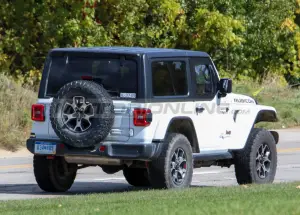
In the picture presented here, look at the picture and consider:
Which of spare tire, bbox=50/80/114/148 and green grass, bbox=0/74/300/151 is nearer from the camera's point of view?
spare tire, bbox=50/80/114/148

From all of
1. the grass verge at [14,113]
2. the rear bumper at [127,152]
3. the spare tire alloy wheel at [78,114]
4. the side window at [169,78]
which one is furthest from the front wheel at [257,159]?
the grass verge at [14,113]

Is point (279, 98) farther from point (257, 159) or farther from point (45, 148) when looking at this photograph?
point (45, 148)

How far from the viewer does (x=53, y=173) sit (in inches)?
531

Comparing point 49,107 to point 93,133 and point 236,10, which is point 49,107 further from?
point 236,10

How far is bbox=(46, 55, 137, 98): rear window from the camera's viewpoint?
42.2 feet

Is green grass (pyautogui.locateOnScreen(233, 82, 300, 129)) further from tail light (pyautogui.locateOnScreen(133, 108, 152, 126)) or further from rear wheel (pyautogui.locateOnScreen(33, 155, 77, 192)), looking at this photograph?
tail light (pyautogui.locateOnScreen(133, 108, 152, 126))

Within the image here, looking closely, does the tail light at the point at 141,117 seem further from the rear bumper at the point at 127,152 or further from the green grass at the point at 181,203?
the green grass at the point at 181,203

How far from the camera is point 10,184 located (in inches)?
591

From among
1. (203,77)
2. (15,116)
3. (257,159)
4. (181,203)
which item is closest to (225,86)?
(203,77)

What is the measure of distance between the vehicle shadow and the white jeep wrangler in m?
0.22

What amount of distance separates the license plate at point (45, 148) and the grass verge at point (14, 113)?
7643 millimetres

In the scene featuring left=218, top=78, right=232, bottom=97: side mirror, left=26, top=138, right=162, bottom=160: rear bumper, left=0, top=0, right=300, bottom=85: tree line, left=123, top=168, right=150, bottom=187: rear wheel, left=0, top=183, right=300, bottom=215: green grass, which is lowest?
left=123, top=168, right=150, bottom=187: rear wheel

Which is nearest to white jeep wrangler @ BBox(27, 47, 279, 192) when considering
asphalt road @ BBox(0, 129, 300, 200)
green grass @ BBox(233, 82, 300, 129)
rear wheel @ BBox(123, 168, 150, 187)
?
asphalt road @ BBox(0, 129, 300, 200)

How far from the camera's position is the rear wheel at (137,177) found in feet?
48.3
